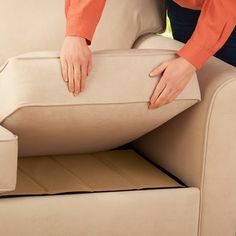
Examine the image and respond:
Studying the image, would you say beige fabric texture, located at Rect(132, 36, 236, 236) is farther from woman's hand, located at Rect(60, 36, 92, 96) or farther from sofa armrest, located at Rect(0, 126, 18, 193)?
sofa armrest, located at Rect(0, 126, 18, 193)

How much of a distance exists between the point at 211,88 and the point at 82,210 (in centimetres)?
46

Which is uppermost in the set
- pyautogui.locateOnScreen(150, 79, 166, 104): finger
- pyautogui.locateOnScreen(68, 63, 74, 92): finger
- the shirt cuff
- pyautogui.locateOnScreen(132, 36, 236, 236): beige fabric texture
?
the shirt cuff

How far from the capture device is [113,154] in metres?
2.29

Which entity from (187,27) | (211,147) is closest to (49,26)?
(187,27)

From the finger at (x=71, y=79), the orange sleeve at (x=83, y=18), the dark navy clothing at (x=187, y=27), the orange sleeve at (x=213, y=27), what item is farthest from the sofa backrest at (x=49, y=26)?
the finger at (x=71, y=79)

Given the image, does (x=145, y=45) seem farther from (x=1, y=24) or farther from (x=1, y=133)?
(x=1, y=133)

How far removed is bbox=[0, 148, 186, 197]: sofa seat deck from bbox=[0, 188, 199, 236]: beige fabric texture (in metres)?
0.03

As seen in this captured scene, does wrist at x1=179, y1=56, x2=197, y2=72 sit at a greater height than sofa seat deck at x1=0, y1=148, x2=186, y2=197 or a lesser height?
greater

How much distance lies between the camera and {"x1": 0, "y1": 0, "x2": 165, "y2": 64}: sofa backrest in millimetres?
2492

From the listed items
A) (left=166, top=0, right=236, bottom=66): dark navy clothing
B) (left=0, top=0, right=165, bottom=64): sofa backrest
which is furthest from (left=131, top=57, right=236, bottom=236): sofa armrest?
(left=0, top=0, right=165, bottom=64): sofa backrest

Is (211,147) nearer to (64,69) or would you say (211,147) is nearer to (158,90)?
(158,90)

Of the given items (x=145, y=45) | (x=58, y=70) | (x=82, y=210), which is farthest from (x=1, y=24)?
(x=82, y=210)

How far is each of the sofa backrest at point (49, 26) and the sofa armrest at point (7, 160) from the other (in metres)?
0.69

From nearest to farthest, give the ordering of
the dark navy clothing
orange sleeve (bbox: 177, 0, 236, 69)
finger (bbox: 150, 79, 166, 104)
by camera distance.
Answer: finger (bbox: 150, 79, 166, 104), orange sleeve (bbox: 177, 0, 236, 69), the dark navy clothing
